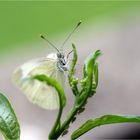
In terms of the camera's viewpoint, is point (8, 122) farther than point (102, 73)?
No

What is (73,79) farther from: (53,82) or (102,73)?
(102,73)

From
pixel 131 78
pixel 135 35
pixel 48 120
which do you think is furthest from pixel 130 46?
pixel 48 120

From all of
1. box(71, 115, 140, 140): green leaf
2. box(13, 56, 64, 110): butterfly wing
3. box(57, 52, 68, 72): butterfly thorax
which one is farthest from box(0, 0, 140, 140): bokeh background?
box(71, 115, 140, 140): green leaf

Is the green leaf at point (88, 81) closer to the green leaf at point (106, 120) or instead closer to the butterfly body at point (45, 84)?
the green leaf at point (106, 120)

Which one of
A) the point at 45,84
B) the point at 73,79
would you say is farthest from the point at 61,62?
the point at 73,79

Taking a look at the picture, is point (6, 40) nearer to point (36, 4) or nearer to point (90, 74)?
point (36, 4)

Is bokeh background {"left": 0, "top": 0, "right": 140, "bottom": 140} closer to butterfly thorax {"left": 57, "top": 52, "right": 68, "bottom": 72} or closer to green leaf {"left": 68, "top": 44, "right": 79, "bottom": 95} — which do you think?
butterfly thorax {"left": 57, "top": 52, "right": 68, "bottom": 72}
